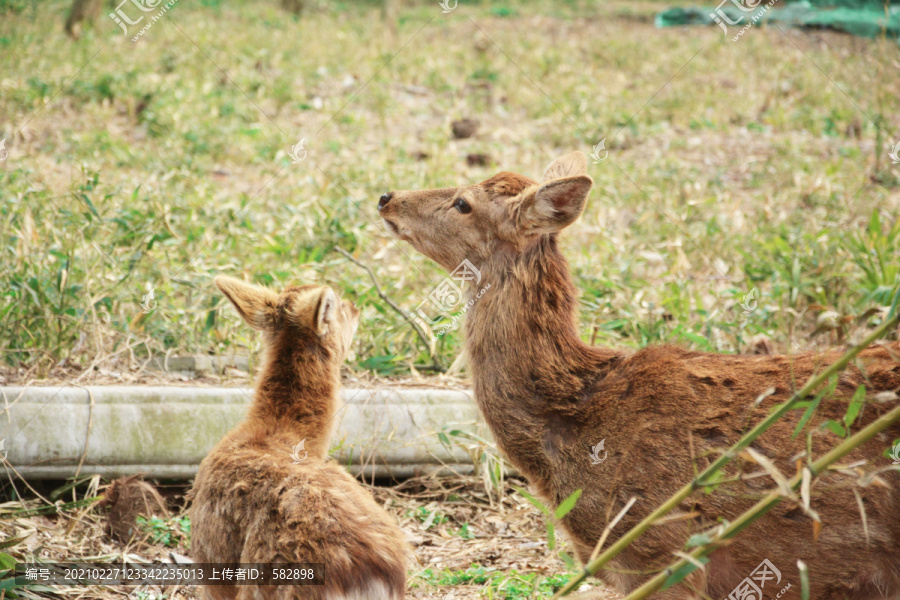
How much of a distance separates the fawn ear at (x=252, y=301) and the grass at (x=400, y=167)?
1.64m

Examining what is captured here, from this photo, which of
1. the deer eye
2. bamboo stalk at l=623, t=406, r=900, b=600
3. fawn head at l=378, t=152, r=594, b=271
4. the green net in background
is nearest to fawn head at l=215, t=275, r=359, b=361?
fawn head at l=378, t=152, r=594, b=271

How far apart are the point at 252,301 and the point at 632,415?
1.73 meters

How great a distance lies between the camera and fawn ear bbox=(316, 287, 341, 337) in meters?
3.76

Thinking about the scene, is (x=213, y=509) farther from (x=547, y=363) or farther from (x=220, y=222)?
(x=220, y=222)

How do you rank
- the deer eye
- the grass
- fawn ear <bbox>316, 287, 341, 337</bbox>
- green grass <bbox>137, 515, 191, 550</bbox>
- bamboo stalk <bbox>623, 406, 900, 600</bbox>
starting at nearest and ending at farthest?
bamboo stalk <bbox>623, 406, 900, 600</bbox> → fawn ear <bbox>316, 287, 341, 337</bbox> → the deer eye → green grass <bbox>137, 515, 191, 550</bbox> → the grass

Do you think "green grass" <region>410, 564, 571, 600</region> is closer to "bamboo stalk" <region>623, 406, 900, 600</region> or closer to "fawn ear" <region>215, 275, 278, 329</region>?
"fawn ear" <region>215, 275, 278, 329</region>

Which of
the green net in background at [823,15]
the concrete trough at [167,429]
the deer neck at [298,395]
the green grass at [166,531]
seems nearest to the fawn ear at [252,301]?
the deer neck at [298,395]

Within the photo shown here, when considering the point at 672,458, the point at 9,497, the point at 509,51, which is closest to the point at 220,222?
the point at 9,497

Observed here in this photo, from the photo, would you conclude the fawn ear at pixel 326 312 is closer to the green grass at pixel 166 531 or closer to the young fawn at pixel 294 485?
the young fawn at pixel 294 485

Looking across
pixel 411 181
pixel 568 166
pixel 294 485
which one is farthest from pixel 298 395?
pixel 411 181

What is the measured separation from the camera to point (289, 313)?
392 centimetres

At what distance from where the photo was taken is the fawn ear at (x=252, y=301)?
3902mm

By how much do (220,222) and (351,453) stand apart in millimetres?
2845

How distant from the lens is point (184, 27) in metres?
13.9
